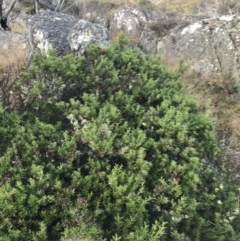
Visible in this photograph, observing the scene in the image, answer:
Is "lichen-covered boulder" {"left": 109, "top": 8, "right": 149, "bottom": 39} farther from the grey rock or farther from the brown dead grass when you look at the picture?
the brown dead grass

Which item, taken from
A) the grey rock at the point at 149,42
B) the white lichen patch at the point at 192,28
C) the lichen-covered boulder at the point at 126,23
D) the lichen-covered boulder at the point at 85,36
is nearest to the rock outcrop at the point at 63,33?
the lichen-covered boulder at the point at 85,36

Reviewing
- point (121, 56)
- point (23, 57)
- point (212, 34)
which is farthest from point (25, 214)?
point (212, 34)

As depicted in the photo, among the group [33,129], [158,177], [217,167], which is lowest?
[217,167]

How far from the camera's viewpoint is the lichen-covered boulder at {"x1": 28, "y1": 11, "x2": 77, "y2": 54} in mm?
6305

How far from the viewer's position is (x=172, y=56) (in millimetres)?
9195

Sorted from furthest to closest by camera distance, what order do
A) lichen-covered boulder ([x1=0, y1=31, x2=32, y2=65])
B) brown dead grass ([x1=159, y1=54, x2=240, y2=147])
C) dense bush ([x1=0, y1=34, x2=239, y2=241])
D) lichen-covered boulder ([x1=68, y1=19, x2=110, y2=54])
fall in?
lichen-covered boulder ([x1=0, y1=31, x2=32, y2=65])
brown dead grass ([x1=159, y1=54, x2=240, y2=147])
lichen-covered boulder ([x1=68, y1=19, x2=110, y2=54])
dense bush ([x1=0, y1=34, x2=239, y2=241])

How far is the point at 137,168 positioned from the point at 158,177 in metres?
0.31

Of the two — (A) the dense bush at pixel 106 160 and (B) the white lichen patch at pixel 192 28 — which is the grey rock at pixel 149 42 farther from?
(A) the dense bush at pixel 106 160

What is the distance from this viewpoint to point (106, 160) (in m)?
3.42

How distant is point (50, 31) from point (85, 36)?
975 millimetres

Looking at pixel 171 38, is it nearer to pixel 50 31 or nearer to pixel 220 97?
pixel 220 97

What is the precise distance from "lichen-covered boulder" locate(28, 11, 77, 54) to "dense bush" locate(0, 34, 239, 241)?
1.80m

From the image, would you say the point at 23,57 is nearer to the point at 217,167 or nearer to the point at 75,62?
the point at 75,62

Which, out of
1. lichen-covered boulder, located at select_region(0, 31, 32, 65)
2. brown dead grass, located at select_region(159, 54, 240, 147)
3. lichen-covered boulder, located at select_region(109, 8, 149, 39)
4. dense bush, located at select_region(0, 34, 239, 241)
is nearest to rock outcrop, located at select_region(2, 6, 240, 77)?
lichen-covered boulder, located at select_region(0, 31, 32, 65)
